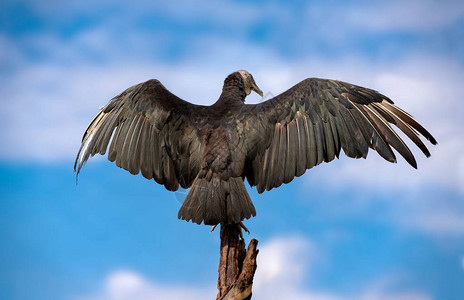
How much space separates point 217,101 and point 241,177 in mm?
1537

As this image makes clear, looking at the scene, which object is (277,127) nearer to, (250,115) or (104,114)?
(250,115)

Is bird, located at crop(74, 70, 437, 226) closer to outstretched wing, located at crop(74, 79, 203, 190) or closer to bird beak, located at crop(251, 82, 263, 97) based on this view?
outstretched wing, located at crop(74, 79, 203, 190)

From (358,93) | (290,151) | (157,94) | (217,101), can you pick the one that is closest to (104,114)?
(157,94)

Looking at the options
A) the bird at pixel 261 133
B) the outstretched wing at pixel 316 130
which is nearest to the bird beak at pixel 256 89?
the bird at pixel 261 133

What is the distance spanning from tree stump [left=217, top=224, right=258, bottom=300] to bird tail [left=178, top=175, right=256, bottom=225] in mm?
331

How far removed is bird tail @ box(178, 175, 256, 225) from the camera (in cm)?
656

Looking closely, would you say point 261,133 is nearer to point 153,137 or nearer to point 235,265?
point 153,137

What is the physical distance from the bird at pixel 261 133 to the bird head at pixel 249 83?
130 cm

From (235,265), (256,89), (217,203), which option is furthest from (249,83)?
(235,265)

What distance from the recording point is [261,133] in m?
7.31

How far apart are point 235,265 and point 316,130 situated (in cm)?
201

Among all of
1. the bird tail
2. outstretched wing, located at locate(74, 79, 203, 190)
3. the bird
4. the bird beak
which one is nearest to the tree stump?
the bird tail

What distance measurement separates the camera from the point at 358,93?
301 inches

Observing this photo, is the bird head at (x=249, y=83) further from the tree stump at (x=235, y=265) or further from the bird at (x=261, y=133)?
the tree stump at (x=235, y=265)
